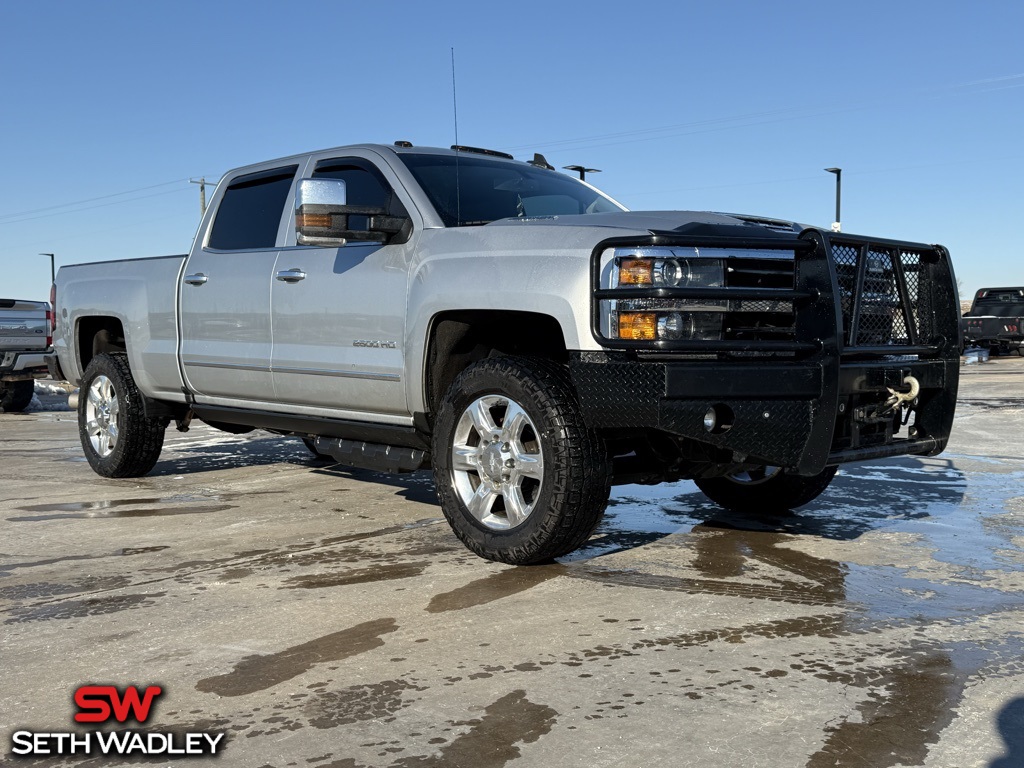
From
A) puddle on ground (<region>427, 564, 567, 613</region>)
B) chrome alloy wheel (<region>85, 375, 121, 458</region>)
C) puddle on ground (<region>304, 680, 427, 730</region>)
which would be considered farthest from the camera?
chrome alloy wheel (<region>85, 375, 121, 458</region>)

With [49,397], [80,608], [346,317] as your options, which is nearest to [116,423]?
[346,317]

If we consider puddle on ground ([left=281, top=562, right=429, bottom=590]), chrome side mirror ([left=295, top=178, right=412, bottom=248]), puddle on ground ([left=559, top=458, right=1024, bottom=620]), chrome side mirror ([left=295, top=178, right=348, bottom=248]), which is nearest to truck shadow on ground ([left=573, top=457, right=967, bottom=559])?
puddle on ground ([left=559, top=458, right=1024, bottom=620])

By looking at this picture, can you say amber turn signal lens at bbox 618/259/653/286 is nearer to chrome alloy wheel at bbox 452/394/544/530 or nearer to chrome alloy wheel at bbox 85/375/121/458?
chrome alloy wheel at bbox 452/394/544/530

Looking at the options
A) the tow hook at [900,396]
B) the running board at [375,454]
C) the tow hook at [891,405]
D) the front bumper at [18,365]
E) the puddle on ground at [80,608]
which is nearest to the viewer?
the puddle on ground at [80,608]

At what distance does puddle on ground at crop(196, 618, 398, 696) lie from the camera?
3.29 m

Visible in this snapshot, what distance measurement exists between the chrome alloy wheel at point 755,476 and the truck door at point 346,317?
1.88m

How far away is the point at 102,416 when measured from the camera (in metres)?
7.98

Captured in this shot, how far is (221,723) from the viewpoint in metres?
2.98

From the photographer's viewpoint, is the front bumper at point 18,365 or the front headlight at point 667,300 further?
the front bumper at point 18,365

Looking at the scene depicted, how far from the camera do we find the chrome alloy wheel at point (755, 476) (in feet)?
18.7

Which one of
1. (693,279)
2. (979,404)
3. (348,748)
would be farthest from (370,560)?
(979,404)

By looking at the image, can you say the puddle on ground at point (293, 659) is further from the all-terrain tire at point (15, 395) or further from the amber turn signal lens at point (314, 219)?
the all-terrain tire at point (15, 395)

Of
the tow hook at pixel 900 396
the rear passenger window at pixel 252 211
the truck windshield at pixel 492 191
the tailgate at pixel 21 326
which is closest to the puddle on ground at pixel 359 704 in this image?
the tow hook at pixel 900 396

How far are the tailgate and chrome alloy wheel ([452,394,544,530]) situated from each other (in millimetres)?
10852
